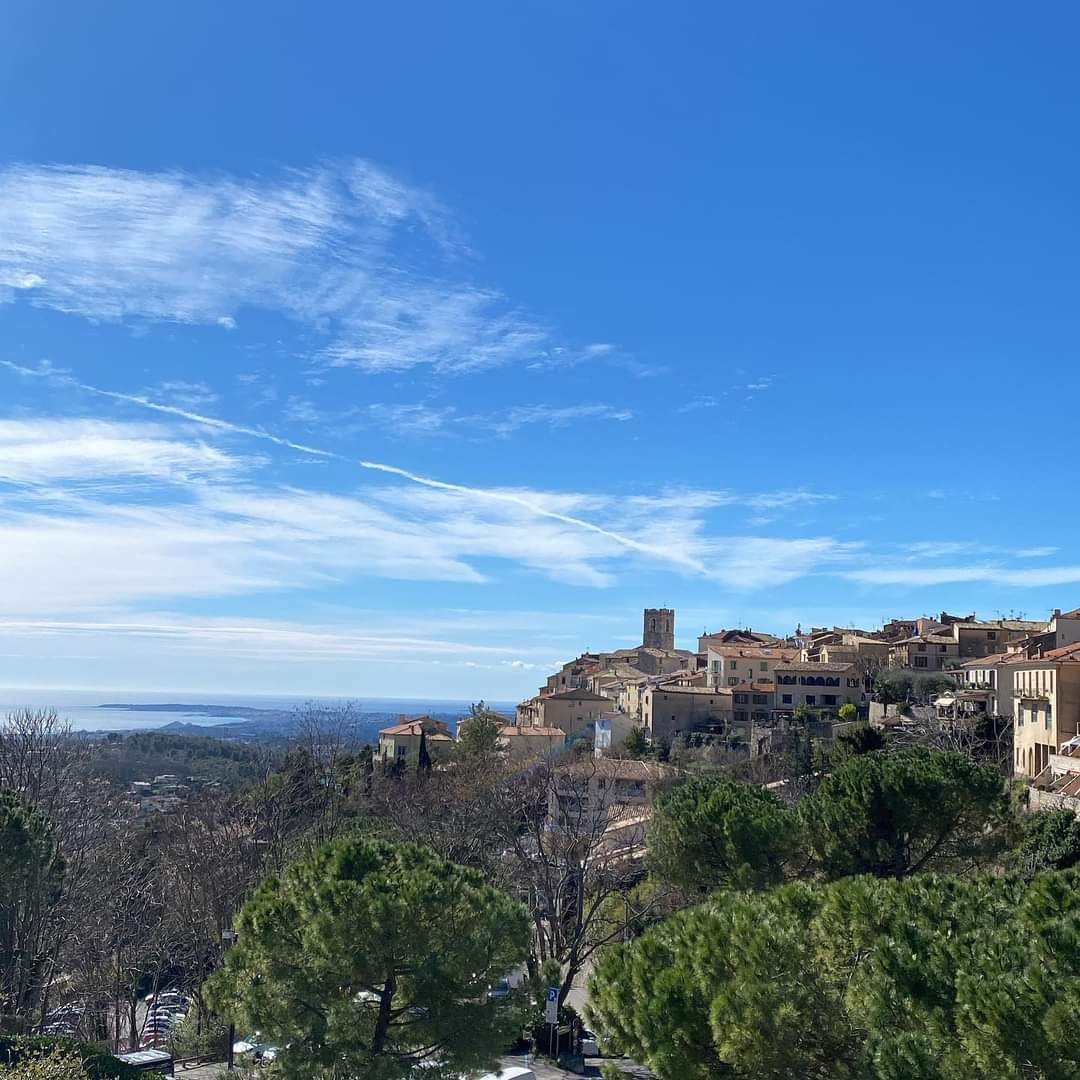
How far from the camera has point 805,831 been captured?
23.1m

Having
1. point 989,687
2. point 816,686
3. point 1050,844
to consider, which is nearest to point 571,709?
point 816,686

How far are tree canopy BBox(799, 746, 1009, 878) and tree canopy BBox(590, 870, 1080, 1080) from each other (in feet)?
36.1

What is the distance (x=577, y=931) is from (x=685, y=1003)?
51.2ft

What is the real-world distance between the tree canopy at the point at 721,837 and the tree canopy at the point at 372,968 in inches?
366

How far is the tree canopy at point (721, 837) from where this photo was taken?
22.9 metres

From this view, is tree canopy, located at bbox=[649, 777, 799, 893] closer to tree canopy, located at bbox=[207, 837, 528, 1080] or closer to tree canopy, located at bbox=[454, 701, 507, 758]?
tree canopy, located at bbox=[207, 837, 528, 1080]

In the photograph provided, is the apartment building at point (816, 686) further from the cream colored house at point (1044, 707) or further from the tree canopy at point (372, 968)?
the tree canopy at point (372, 968)

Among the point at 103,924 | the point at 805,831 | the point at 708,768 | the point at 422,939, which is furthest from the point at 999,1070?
the point at 708,768

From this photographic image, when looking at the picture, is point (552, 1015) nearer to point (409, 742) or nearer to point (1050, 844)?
point (1050, 844)

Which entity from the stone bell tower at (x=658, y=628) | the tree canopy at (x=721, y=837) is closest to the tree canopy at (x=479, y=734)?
the tree canopy at (x=721, y=837)

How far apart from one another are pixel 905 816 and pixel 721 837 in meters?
4.04

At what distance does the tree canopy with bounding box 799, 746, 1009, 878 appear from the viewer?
22281mm

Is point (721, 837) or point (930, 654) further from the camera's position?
point (930, 654)

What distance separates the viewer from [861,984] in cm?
1005
